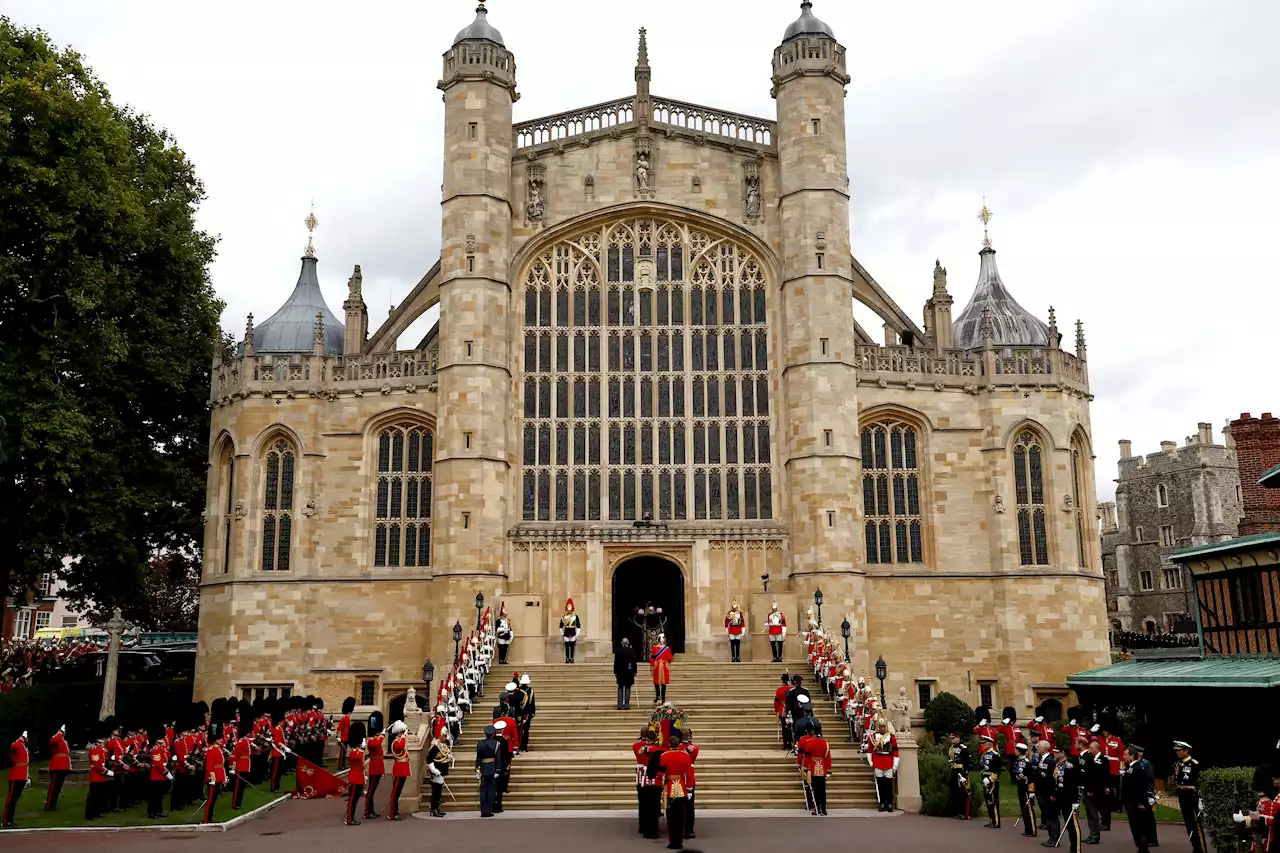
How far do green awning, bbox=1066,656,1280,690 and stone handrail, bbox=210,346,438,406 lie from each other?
20.0 m

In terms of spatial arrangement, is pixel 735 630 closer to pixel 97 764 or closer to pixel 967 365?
pixel 967 365

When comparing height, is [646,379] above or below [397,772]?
above

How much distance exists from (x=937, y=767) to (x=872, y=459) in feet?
49.3

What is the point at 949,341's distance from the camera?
1384 inches

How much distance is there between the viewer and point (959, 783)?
19375mm

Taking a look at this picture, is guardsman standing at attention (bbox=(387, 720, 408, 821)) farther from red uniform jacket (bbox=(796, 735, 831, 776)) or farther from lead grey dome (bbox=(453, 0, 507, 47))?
lead grey dome (bbox=(453, 0, 507, 47))

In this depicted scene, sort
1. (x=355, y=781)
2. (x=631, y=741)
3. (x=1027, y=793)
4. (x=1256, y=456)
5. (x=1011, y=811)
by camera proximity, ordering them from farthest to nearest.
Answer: (x=1256, y=456)
(x=631, y=741)
(x=1011, y=811)
(x=355, y=781)
(x=1027, y=793)

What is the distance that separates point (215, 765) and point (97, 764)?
1.86 m

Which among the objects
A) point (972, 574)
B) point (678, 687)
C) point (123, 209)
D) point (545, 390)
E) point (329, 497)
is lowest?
point (678, 687)

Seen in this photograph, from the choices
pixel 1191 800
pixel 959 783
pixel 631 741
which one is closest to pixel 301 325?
pixel 631 741

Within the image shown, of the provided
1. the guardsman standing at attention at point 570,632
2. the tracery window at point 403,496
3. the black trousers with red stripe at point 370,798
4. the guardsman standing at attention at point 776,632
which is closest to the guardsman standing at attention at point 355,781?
the black trousers with red stripe at point 370,798

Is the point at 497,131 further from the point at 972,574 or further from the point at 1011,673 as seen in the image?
the point at 1011,673

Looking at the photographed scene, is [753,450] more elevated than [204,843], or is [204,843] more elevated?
[753,450]

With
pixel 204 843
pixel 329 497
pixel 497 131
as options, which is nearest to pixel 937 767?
pixel 204 843
